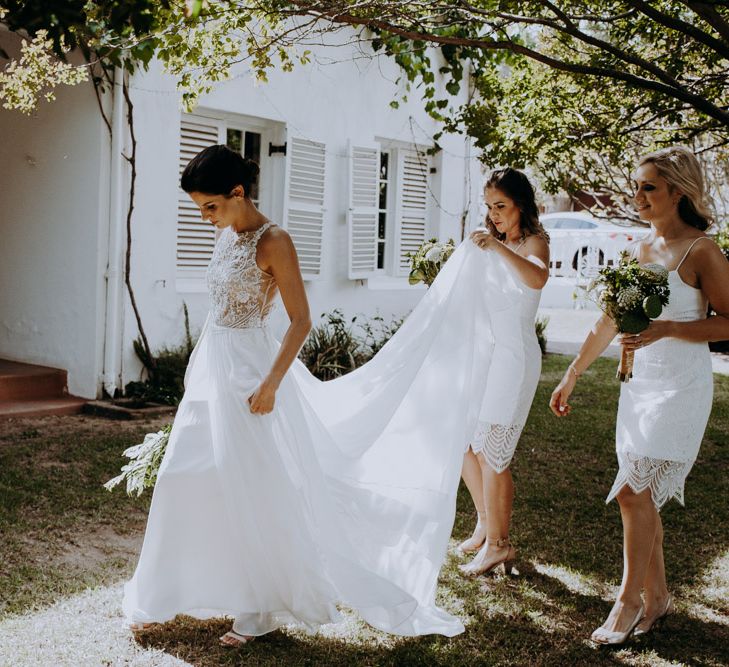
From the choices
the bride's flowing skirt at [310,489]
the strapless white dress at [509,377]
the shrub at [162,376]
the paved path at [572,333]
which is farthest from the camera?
the paved path at [572,333]

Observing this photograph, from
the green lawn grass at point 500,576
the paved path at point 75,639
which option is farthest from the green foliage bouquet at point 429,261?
the paved path at point 75,639

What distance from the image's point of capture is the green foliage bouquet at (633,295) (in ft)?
12.3

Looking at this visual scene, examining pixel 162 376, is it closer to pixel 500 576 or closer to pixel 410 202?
pixel 410 202

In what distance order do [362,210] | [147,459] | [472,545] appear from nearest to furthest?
[147,459], [472,545], [362,210]

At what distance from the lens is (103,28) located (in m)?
5.42

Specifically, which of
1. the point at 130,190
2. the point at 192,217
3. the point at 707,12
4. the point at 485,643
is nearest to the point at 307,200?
the point at 192,217

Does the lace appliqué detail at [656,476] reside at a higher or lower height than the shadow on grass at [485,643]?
higher

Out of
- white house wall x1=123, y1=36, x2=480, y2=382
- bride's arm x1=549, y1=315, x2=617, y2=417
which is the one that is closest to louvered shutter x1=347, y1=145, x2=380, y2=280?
white house wall x1=123, y1=36, x2=480, y2=382

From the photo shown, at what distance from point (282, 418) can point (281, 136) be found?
6.75 metres

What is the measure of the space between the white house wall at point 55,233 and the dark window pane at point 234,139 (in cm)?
175

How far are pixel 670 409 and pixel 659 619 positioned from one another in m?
1.02

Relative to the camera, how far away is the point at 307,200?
33.8 feet

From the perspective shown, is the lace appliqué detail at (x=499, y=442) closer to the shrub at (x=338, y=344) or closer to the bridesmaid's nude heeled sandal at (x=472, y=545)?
the bridesmaid's nude heeled sandal at (x=472, y=545)

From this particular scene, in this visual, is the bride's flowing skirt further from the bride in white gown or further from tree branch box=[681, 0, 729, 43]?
tree branch box=[681, 0, 729, 43]
